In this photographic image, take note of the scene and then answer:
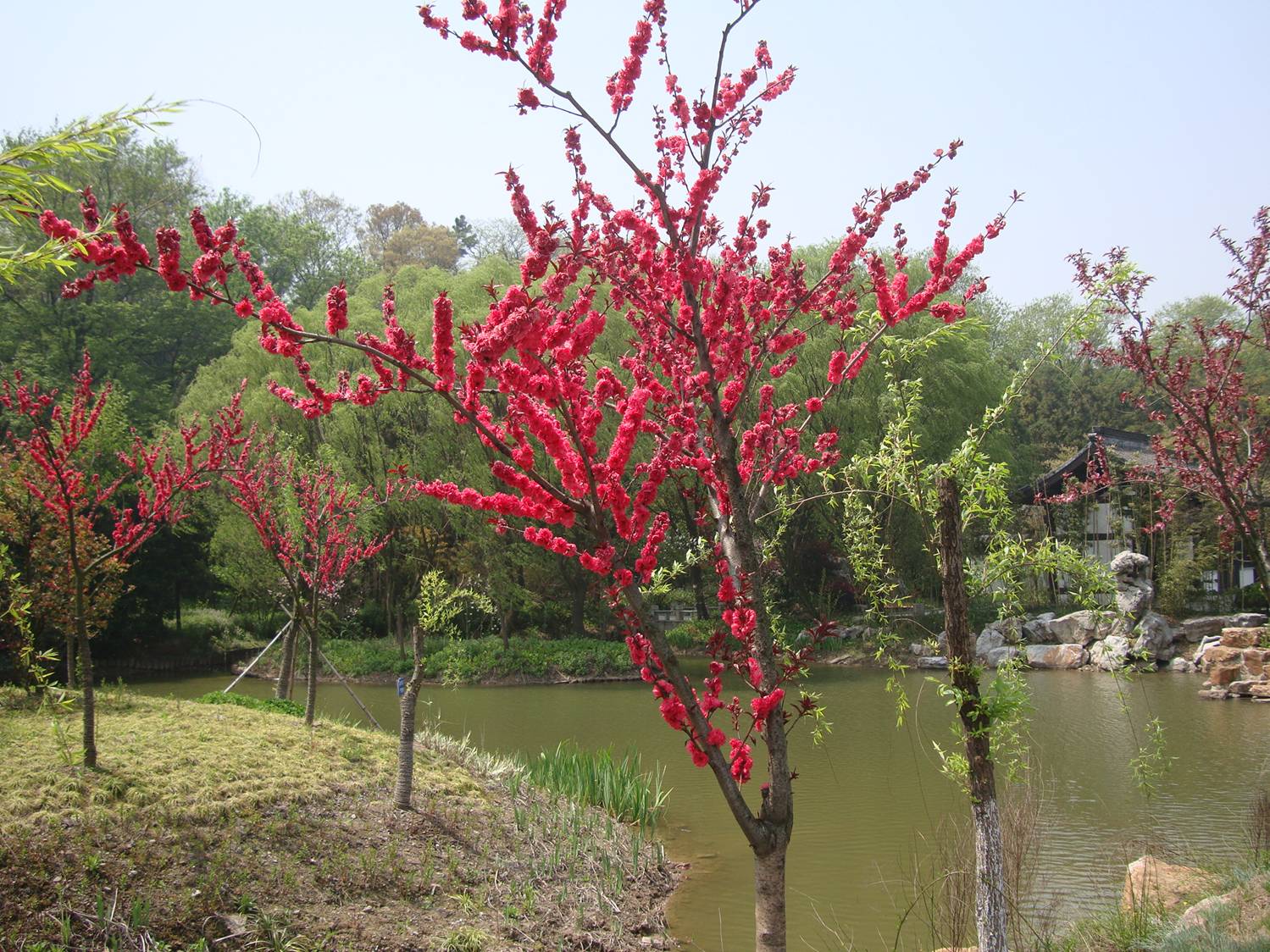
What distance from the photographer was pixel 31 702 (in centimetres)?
669

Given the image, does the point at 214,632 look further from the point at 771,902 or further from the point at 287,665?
the point at 771,902

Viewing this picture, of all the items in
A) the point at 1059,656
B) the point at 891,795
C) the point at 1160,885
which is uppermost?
the point at 1059,656

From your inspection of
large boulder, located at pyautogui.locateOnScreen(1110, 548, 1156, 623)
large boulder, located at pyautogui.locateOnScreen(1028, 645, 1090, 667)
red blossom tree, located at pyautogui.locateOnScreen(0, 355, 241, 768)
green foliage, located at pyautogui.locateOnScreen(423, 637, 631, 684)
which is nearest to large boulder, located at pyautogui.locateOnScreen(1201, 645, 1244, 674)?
large boulder, located at pyautogui.locateOnScreen(1028, 645, 1090, 667)

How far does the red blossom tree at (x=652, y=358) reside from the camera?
257 centimetres

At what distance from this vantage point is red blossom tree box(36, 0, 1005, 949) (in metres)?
2.57

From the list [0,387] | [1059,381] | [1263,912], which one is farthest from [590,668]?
[1059,381]

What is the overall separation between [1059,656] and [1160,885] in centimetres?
1260

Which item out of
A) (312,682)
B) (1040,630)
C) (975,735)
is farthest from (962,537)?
(1040,630)

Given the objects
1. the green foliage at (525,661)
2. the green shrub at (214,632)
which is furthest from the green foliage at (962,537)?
the green shrub at (214,632)

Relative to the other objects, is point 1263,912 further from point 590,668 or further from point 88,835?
point 590,668

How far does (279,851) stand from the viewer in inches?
181

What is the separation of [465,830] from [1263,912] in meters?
3.89

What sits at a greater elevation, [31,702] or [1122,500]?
[1122,500]

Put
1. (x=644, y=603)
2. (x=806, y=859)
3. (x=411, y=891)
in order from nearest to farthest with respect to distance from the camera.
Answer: (x=644, y=603)
(x=411, y=891)
(x=806, y=859)
